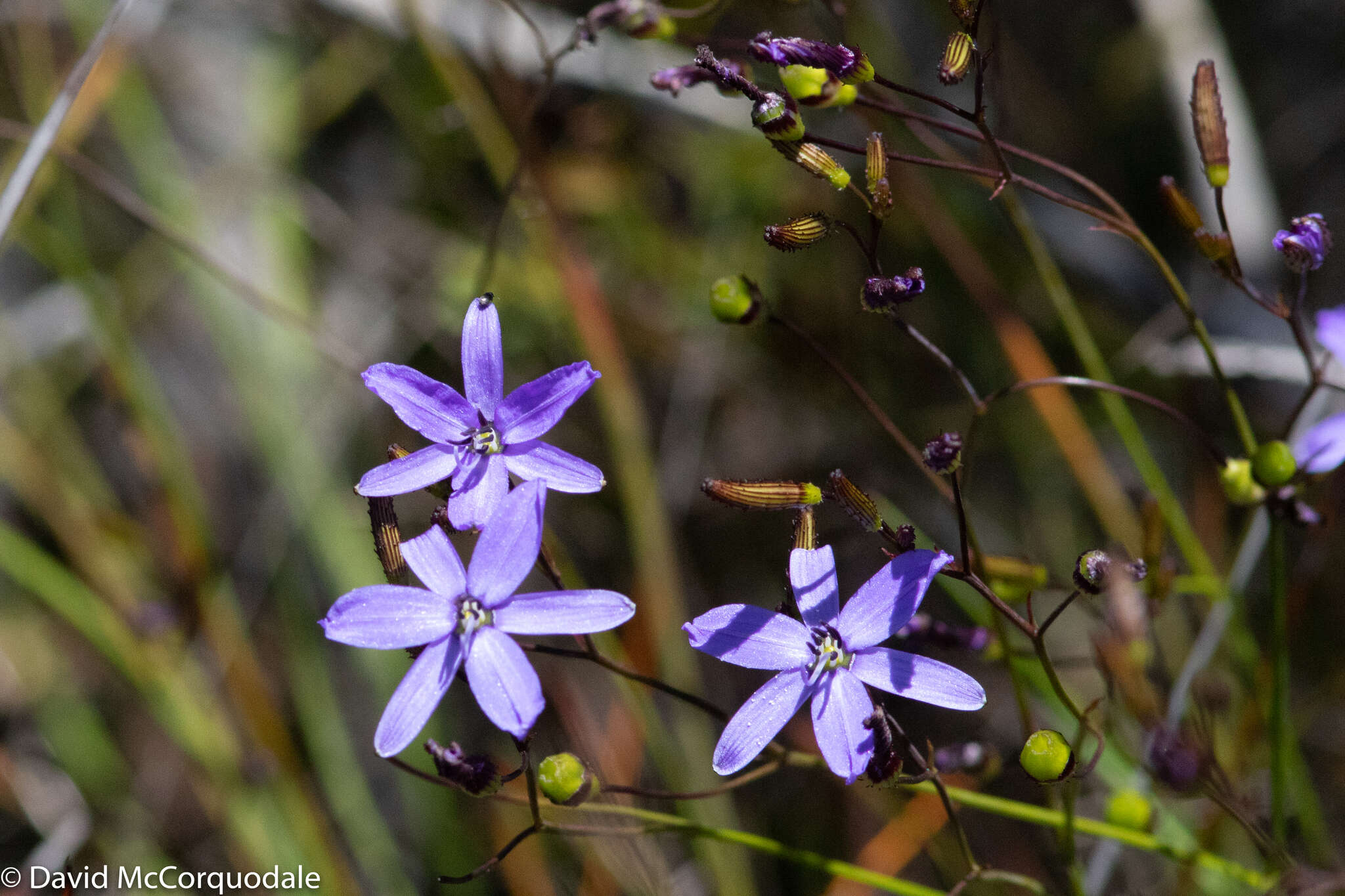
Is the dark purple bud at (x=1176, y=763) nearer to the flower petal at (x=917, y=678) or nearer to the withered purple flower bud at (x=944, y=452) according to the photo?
the flower petal at (x=917, y=678)

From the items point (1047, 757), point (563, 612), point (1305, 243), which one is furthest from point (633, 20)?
point (1047, 757)

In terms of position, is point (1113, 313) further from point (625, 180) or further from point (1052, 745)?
point (1052, 745)

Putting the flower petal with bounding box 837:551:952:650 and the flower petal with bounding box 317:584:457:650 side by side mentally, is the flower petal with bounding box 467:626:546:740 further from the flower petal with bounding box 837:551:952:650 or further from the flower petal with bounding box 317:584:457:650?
the flower petal with bounding box 837:551:952:650

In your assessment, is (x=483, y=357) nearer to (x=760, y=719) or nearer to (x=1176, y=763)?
(x=760, y=719)

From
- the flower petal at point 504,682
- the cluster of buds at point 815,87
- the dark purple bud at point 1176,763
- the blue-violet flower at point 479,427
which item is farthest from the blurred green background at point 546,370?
the cluster of buds at point 815,87

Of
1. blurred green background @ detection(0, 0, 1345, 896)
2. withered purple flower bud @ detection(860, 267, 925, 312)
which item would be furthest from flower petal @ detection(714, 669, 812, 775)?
blurred green background @ detection(0, 0, 1345, 896)

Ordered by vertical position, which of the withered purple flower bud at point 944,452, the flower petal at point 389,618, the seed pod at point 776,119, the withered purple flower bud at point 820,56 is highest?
the withered purple flower bud at point 820,56

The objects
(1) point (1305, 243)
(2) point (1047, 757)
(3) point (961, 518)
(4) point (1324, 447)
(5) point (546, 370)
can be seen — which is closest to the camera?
(2) point (1047, 757)
